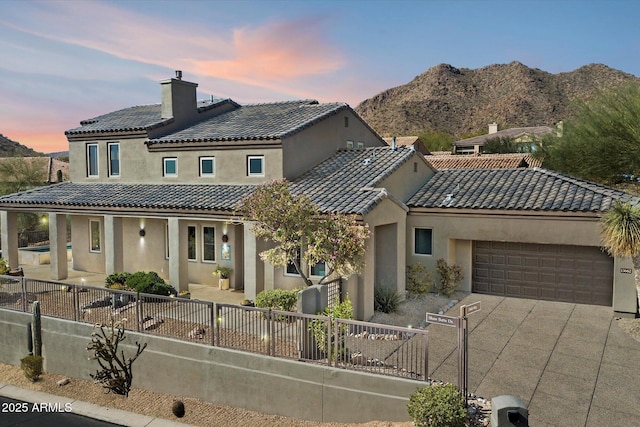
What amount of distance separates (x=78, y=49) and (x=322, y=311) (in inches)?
884

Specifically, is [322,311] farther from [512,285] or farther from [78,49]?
[78,49]

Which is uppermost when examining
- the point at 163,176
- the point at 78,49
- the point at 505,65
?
the point at 505,65

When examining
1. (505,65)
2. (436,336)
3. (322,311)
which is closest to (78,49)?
(322,311)

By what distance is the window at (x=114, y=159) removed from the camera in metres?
23.9

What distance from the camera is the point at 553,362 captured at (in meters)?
12.1

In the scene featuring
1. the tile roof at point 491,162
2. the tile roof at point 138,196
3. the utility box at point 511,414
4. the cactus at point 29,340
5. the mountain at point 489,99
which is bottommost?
the cactus at point 29,340

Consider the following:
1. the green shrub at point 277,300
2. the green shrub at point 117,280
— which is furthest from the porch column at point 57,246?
the green shrub at point 277,300

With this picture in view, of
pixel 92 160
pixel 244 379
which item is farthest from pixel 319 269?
pixel 92 160

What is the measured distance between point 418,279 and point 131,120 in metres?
16.7

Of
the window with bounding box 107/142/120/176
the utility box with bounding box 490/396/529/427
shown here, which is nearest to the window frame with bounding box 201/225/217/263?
the window with bounding box 107/142/120/176

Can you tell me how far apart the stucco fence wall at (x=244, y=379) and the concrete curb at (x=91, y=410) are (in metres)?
0.98

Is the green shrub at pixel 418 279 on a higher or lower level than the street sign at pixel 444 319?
lower

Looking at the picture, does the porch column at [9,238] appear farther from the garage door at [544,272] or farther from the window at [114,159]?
the garage door at [544,272]

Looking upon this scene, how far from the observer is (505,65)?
406 ft
